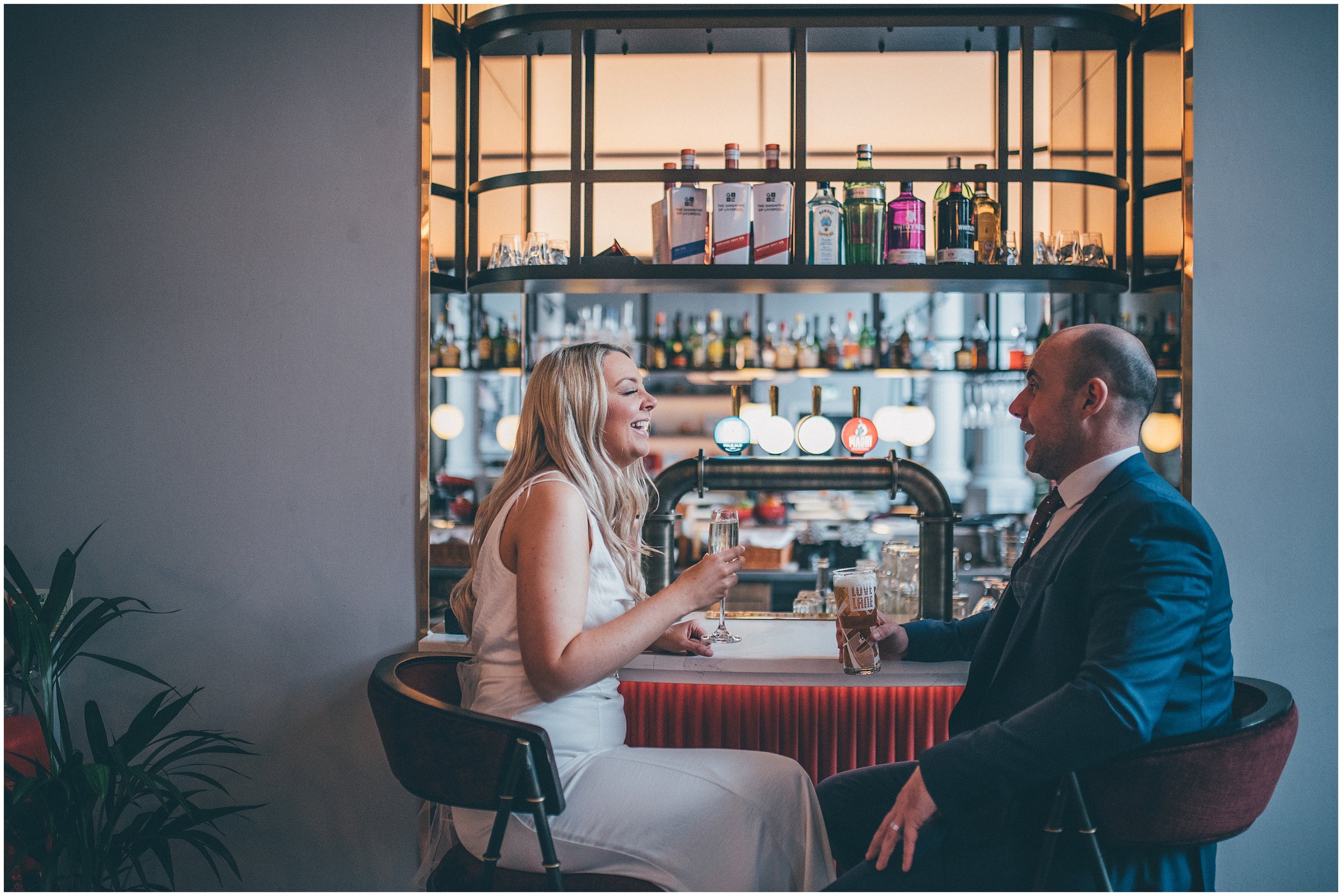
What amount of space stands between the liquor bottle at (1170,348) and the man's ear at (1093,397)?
3456 mm

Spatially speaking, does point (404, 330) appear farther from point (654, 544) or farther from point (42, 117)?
point (42, 117)

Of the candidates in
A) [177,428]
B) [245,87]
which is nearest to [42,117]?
[245,87]

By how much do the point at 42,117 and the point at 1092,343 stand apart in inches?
110

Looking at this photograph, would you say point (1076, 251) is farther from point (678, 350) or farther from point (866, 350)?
point (678, 350)

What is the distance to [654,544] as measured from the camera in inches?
95.3

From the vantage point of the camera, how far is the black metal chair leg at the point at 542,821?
1445mm

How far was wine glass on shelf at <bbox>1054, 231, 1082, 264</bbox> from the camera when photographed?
102 inches

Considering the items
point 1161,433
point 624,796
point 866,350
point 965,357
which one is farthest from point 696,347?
point 624,796

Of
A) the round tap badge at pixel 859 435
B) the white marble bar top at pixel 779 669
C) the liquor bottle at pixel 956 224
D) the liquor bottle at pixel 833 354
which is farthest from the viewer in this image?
the liquor bottle at pixel 833 354

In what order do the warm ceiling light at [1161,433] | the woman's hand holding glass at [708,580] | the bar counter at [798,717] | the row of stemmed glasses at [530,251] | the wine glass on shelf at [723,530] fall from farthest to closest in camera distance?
the warm ceiling light at [1161,433]
the row of stemmed glasses at [530,251]
the bar counter at [798,717]
the wine glass on shelf at [723,530]
the woman's hand holding glass at [708,580]

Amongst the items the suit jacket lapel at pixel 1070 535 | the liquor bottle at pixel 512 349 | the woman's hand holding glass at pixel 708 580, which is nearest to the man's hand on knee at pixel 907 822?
the suit jacket lapel at pixel 1070 535

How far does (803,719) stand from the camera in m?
2.28

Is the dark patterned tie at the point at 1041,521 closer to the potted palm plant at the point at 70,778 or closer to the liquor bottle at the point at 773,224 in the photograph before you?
the liquor bottle at the point at 773,224

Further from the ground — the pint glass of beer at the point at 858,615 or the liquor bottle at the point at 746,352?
the liquor bottle at the point at 746,352
